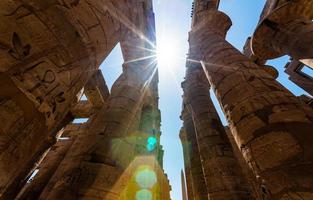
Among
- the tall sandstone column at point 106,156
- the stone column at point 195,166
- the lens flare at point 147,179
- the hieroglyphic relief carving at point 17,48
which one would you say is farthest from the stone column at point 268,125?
the lens flare at point 147,179

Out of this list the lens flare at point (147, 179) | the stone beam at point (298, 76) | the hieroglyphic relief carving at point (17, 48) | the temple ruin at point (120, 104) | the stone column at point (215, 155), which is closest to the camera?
the hieroglyphic relief carving at point (17, 48)

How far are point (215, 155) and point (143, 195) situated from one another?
584 cm

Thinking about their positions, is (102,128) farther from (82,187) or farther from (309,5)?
(309,5)

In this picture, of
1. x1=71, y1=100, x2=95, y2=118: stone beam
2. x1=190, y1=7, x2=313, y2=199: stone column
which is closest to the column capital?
x1=190, y1=7, x2=313, y2=199: stone column

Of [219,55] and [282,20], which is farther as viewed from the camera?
[282,20]

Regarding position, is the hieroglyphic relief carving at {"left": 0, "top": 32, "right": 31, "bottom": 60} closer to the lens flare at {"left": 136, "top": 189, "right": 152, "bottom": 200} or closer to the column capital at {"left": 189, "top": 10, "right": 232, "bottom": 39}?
the column capital at {"left": 189, "top": 10, "right": 232, "bottom": 39}

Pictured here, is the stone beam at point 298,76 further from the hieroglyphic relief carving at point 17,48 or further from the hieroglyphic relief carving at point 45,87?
the hieroglyphic relief carving at point 17,48

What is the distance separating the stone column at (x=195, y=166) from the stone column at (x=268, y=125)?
4383 millimetres

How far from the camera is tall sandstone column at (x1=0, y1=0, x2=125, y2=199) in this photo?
1.75m

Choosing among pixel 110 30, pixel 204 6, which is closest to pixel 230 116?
pixel 110 30

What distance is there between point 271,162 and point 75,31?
298 cm

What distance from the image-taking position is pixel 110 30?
330 cm

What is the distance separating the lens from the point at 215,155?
557 centimetres

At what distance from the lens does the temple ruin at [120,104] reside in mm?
1862
